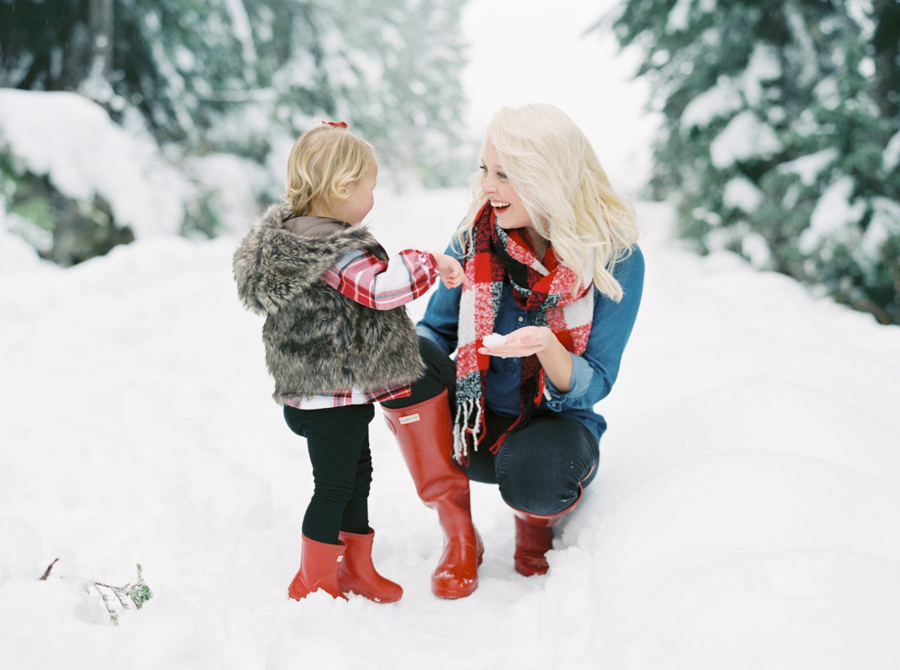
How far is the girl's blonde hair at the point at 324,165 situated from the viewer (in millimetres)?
Answer: 1602

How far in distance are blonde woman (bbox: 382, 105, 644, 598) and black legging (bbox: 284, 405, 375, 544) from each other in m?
0.20

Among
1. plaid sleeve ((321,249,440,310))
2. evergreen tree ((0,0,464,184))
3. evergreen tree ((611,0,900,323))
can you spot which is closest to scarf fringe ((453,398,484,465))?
plaid sleeve ((321,249,440,310))

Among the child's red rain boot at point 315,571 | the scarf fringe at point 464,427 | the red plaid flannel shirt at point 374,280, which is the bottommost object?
the child's red rain boot at point 315,571

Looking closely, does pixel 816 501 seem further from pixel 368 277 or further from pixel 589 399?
pixel 368 277

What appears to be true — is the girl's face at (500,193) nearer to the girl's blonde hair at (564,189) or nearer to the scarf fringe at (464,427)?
the girl's blonde hair at (564,189)

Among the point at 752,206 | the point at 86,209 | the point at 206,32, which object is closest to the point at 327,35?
the point at 206,32

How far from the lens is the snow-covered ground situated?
1080 millimetres

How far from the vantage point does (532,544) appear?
1.84m

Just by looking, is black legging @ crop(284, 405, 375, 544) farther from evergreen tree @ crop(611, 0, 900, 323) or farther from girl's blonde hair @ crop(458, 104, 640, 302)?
evergreen tree @ crop(611, 0, 900, 323)

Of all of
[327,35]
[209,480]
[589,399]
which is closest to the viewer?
[589,399]

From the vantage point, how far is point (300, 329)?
5.17 ft

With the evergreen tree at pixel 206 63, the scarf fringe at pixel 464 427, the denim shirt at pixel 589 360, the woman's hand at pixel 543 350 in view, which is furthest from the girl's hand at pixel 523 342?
the evergreen tree at pixel 206 63

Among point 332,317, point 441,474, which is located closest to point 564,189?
point 332,317

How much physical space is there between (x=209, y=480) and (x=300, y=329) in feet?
2.68
